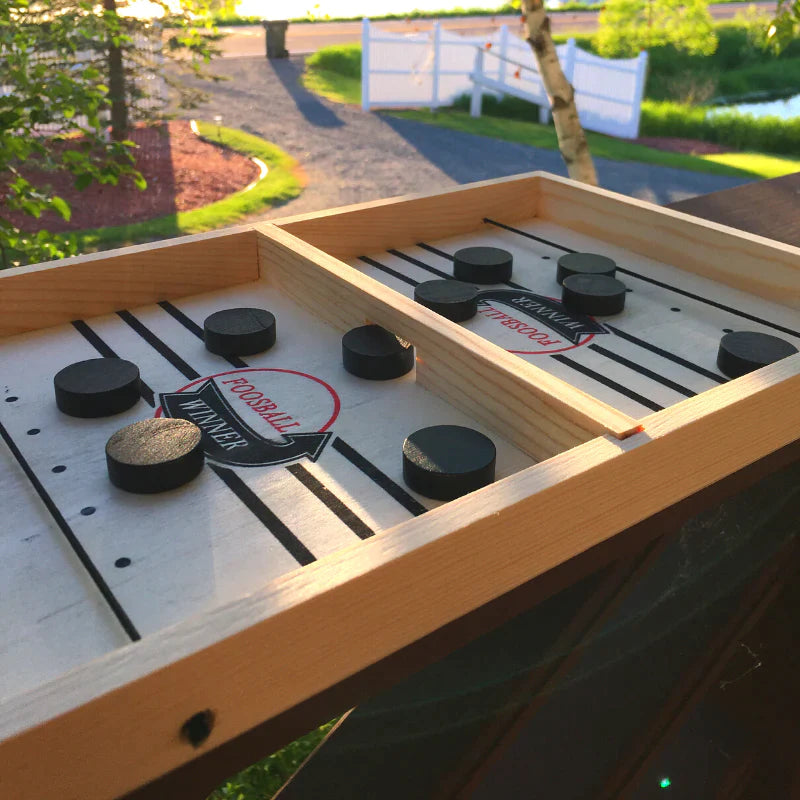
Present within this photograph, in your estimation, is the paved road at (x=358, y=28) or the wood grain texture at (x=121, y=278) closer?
the wood grain texture at (x=121, y=278)

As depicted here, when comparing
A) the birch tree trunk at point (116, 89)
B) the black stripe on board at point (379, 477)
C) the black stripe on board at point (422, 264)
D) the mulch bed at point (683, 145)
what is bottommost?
the mulch bed at point (683, 145)

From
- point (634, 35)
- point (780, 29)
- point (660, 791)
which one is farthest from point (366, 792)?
point (634, 35)

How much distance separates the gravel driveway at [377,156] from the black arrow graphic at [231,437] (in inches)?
232

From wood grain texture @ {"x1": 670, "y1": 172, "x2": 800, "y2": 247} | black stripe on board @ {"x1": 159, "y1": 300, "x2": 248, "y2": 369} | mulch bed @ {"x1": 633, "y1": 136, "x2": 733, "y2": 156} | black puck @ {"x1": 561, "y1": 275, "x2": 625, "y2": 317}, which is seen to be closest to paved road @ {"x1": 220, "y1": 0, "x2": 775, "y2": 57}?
mulch bed @ {"x1": 633, "y1": 136, "x2": 733, "y2": 156}

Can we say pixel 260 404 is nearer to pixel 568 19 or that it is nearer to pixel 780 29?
pixel 780 29

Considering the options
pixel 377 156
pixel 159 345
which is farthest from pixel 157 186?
pixel 159 345

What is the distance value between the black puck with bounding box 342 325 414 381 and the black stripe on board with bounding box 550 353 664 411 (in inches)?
11.7

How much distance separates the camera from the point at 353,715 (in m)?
1.89

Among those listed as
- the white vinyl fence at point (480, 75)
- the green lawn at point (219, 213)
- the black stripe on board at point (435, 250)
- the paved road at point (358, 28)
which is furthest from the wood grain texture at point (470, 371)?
the paved road at point (358, 28)

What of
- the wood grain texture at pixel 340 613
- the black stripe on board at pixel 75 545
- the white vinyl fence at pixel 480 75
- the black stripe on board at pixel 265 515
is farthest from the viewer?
the white vinyl fence at pixel 480 75

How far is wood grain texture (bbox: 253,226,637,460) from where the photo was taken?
125cm

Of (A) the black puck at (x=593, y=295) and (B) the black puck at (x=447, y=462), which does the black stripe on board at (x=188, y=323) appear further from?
(A) the black puck at (x=593, y=295)

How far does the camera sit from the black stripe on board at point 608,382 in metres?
1.49

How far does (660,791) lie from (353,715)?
2.59 ft
